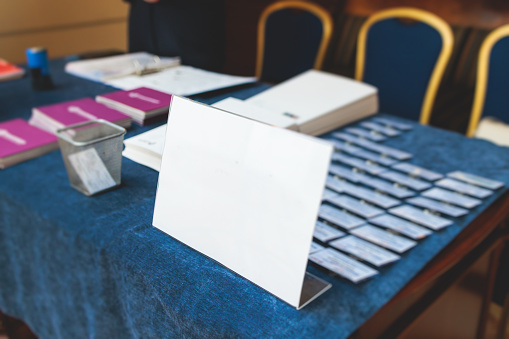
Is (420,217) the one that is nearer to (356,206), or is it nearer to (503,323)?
(356,206)

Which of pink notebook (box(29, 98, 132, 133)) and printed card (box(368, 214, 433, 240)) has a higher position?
printed card (box(368, 214, 433, 240))

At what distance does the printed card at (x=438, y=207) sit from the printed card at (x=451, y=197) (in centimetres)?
1

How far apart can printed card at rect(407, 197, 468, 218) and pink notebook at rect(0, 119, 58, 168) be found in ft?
2.51

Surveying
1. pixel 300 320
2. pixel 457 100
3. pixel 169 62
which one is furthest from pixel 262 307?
pixel 457 100

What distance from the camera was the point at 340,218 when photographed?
771mm

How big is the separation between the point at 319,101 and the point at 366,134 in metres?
0.15

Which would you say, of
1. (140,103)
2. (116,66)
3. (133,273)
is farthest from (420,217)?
(116,66)

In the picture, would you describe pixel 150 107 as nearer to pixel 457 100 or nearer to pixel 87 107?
pixel 87 107

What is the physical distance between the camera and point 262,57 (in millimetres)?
2369

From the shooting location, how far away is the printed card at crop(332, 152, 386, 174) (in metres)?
0.97

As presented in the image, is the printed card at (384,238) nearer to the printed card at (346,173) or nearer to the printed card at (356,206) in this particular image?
the printed card at (356,206)

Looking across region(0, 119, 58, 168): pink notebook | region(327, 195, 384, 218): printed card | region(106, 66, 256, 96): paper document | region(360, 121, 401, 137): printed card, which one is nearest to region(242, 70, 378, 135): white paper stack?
region(360, 121, 401, 137): printed card

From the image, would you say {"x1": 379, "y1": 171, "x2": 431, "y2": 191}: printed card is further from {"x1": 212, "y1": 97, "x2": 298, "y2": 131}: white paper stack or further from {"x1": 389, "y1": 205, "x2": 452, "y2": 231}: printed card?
{"x1": 212, "y1": 97, "x2": 298, "y2": 131}: white paper stack

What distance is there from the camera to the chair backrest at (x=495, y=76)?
5.43 ft
